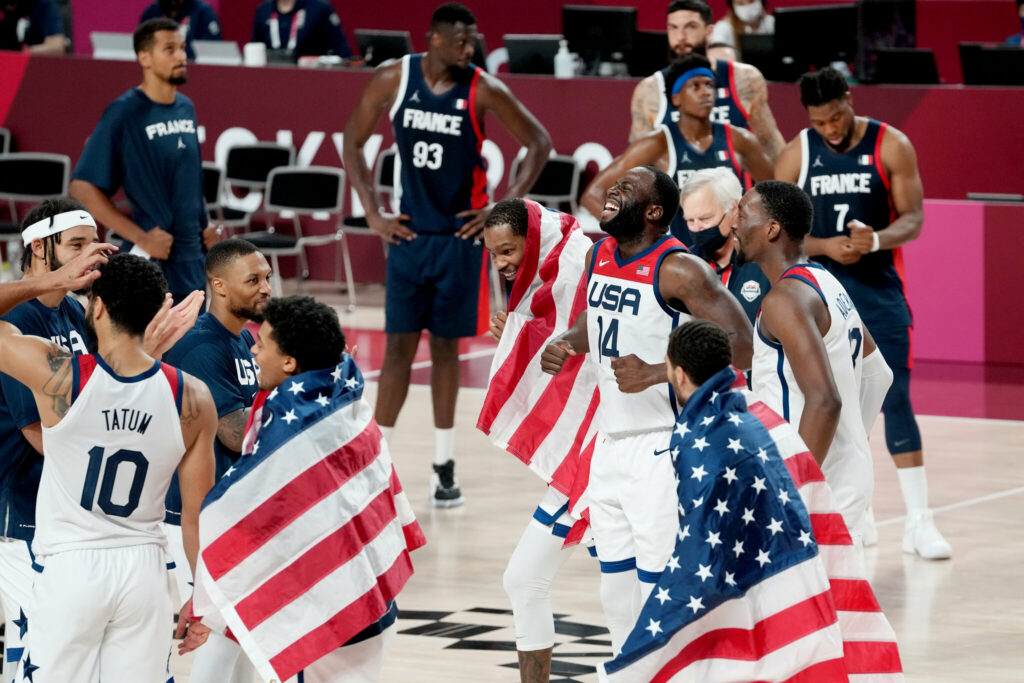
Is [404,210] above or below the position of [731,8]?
below

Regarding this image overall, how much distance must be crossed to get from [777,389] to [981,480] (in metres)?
4.50

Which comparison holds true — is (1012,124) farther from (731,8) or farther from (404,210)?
(404,210)

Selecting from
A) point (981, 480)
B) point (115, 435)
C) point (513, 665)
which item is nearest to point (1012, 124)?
point (981, 480)

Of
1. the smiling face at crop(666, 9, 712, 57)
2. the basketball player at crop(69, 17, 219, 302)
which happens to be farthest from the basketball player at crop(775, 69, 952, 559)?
the basketball player at crop(69, 17, 219, 302)

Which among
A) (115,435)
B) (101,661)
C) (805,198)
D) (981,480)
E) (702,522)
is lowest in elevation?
(981,480)

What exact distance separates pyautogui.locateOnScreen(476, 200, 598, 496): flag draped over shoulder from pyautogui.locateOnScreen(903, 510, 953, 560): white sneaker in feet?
8.64

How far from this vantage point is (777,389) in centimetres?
510

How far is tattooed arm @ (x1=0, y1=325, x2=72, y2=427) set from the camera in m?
4.28

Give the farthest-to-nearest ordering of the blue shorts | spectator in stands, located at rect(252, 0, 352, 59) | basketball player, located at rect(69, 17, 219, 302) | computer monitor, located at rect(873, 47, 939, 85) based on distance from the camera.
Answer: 1. spectator in stands, located at rect(252, 0, 352, 59)
2. computer monitor, located at rect(873, 47, 939, 85)
3. the blue shorts
4. basketball player, located at rect(69, 17, 219, 302)

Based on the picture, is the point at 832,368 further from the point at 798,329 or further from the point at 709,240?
the point at 709,240

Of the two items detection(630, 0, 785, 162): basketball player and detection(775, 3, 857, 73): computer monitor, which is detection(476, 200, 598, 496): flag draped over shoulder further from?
detection(775, 3, 857, 73): computer monitor

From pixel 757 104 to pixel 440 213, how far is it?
1855 millimetres

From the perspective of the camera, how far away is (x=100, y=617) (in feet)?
14.1

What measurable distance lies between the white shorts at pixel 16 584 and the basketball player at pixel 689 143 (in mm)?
3414
